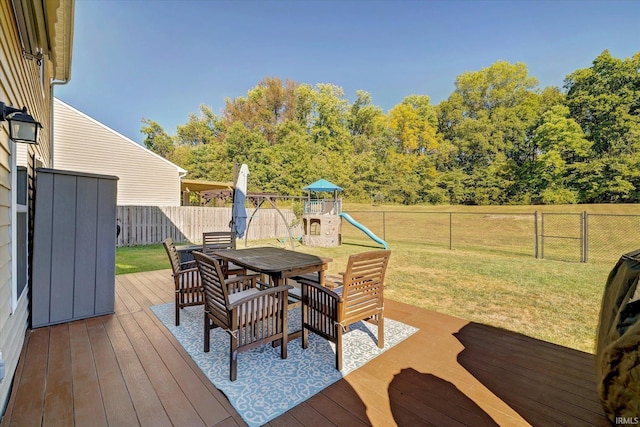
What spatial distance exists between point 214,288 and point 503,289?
16.6 feet

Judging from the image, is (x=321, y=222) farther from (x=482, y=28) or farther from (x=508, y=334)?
(x=482, y=28)

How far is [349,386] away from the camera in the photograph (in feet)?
7.07

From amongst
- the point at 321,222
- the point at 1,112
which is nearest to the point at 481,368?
the point at 1,112

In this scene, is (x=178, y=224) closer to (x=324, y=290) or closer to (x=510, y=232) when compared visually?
(x=324, y=290)

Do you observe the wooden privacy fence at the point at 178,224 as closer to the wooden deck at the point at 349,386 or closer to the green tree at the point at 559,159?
the wooden deck at the point at 349,386

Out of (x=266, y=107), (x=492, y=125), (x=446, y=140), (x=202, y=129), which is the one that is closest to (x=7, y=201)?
(x=266, y=107)

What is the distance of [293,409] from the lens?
1892 mm

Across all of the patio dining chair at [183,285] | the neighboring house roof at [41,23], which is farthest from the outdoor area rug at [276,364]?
the neighboring house roof at [41,23]

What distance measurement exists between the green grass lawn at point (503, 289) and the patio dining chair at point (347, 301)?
177cm

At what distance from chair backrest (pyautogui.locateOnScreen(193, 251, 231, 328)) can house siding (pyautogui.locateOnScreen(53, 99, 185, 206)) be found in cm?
1175

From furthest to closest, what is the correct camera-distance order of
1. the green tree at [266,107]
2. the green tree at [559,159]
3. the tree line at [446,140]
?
the green tree at [266,107] → the green tree at [559,159] → the tree line at [446,140]

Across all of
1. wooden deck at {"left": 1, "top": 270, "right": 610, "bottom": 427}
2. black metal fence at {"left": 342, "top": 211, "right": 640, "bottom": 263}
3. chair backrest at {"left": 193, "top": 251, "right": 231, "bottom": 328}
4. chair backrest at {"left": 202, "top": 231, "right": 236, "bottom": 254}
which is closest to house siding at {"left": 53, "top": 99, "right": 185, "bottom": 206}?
black metal fence at {"left": 342, "top": 211, "right": 640, "bottom": 263}

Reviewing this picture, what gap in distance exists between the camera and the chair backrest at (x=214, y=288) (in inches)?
86.9

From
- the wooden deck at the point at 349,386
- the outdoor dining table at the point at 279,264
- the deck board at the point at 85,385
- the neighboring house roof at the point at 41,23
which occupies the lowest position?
the deck board at the point at 85,385
